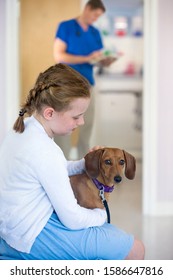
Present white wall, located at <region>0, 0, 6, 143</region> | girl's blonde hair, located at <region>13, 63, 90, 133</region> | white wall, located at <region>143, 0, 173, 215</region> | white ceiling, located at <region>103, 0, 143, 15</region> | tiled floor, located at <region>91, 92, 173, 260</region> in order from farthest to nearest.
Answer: white ceiling, located at <region>103, 0, 143, 15</region> → white wall, located at <region>143, 0, 173, 215</region> → white wall, located at <region>0, 0, 6, 143</region> → tiled floor, located at <region>91, 92, 173, 260</region> → girl's blonde hair, located at <region>13, 63, 90, 133</region>

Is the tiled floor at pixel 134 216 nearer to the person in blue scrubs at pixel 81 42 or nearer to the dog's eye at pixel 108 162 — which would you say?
the person in blue scrubs at pixel 81 42

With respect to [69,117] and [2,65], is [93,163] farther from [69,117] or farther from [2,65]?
[2,65]

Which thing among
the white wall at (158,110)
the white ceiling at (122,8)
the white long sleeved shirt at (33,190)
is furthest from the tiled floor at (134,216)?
the white ceiling at (122,8)

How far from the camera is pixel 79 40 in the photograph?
1099mm

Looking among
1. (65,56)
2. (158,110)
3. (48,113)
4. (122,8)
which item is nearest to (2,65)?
(65,56)

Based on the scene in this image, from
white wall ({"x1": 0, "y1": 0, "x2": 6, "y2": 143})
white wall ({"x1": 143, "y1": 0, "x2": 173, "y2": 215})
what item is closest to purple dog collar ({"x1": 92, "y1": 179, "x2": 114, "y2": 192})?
white wall ({"x1": 0, "y1": 0, "x2": 6, "y2": 143})

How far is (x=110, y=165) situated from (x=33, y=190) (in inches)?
4.7

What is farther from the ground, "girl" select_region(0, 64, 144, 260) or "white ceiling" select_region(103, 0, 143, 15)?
"white ceiling" select_region(103, 0, 143, 15)

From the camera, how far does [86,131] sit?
945 mm

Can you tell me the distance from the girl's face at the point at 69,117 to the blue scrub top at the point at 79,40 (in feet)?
1.32

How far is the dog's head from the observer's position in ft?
2.24

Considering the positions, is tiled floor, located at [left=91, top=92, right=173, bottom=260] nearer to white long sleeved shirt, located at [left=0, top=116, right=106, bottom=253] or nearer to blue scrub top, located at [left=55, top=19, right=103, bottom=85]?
blue scrub top, located at [left=55, top=19, right=103, bottom=85]

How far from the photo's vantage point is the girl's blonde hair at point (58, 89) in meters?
0.66

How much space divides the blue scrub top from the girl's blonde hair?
40 cm
